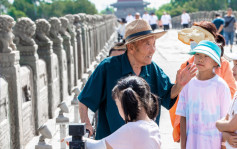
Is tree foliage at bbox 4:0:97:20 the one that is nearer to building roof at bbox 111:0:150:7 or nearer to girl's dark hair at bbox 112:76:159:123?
building roof at bbox 111:0:150:7

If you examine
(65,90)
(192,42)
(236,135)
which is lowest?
(65,90)

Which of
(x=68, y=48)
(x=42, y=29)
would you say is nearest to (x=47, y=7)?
(x=68, y=48)

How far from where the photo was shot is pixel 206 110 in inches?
163

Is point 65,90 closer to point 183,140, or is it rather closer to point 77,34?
point 77,34

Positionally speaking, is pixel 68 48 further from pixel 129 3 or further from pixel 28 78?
pixel 129 3

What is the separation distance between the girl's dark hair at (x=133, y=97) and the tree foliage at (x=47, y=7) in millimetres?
86163

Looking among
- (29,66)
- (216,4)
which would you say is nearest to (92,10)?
(216,4)

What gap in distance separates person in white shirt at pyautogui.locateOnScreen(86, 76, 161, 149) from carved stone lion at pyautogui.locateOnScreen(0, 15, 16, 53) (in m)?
3.76

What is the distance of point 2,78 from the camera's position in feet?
19.8

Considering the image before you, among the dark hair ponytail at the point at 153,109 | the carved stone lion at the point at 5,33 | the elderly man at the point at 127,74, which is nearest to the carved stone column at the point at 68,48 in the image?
the carved stone lion at the point at 5,33

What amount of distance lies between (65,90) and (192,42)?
6.36m

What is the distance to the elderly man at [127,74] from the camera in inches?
153

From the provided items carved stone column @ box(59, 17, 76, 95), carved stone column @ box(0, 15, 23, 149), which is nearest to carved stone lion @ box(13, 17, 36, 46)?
carved stone column @ box(0, 15, 23, 149)

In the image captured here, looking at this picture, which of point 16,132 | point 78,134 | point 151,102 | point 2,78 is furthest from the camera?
point 16,132
